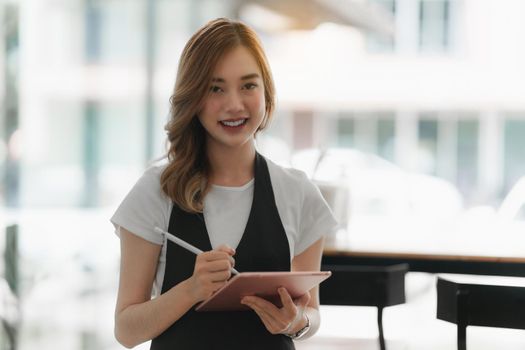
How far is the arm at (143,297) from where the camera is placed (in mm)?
1523

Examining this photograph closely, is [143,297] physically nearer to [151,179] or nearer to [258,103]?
[151,179]

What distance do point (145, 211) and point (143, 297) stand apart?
151mm

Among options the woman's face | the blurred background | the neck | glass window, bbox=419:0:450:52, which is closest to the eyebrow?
the woman's face

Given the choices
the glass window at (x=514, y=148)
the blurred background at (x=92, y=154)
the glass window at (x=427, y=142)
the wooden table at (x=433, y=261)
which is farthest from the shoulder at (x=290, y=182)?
the glass window at (x=427, y=142)

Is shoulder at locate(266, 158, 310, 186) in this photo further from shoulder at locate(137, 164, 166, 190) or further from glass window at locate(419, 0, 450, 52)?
glass window at locate(419, 0, 450, 52)

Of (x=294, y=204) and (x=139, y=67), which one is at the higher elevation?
(x=139, y=67)

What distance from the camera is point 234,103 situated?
158cm

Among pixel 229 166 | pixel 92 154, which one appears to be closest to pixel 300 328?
pixel 229 166

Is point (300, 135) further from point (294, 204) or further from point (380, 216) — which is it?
point (294, 204)

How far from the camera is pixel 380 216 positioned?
981 centimetres

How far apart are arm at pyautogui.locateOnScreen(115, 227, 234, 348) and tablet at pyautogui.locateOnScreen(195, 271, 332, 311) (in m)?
0.03

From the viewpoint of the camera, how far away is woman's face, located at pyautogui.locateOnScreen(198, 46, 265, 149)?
159 cm

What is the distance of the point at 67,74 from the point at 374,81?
8.85 m

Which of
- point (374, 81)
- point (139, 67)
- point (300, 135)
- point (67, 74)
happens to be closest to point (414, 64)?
point (374, 81)
